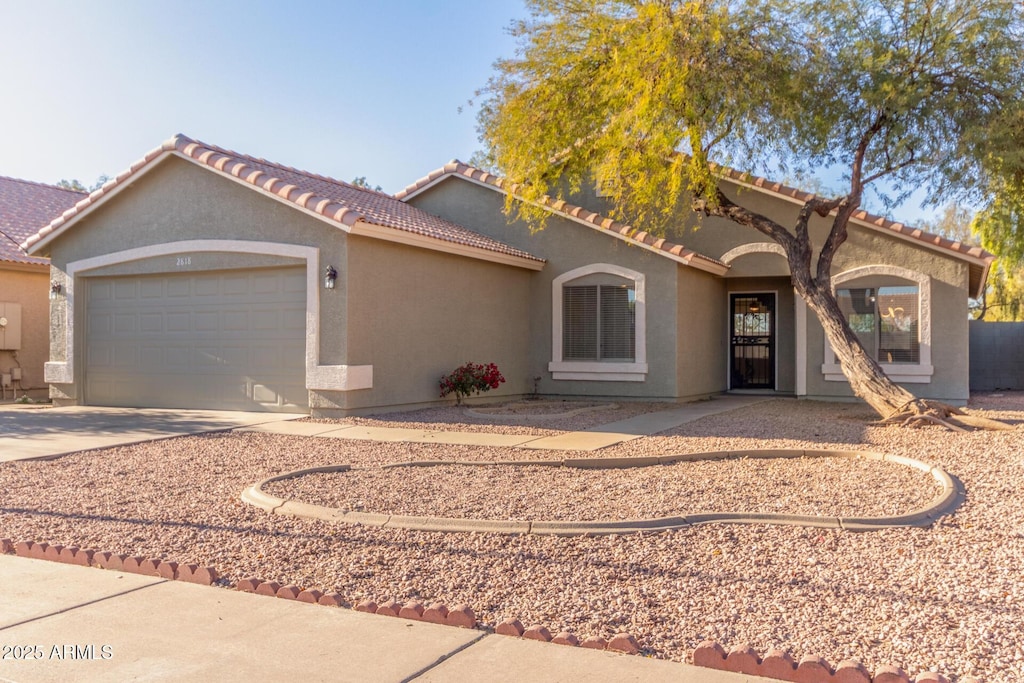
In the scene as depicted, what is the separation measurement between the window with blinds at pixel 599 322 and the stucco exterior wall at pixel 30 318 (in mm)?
11475

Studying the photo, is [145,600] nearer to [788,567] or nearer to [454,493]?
[454,493]

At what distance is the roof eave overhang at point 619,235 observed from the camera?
16297mm

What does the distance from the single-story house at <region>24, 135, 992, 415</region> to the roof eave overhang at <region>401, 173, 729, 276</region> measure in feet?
0.18

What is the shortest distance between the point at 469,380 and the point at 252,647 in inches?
450

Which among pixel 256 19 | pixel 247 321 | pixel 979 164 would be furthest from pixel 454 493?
pixel 256 19

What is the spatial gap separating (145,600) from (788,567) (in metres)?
3.73

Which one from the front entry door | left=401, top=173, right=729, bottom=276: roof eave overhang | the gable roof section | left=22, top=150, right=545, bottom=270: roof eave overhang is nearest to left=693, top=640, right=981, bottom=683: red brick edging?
left=22, top=150, right=545, bottom=270: roof eave overhang

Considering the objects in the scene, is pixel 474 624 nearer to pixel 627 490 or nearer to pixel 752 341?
pixel 627 490

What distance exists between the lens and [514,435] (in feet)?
38.6

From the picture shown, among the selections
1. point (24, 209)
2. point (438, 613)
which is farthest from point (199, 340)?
point (438, 613)

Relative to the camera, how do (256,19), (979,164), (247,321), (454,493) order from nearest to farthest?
1. (454,493)
2. (979,164)
3. (247,321)
4. (256,19)

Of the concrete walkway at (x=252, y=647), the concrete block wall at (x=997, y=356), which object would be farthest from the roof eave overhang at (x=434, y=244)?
the concrete block wall at (x=997, y=356)

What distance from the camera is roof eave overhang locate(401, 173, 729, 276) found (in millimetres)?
16297

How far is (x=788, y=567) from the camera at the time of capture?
5520 millimetres
